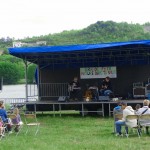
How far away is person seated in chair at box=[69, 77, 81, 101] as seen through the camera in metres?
17.4

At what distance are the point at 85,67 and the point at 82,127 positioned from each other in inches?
230

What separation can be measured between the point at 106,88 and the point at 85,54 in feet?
6.02

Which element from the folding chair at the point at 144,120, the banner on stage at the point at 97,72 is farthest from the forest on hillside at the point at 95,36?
the folding chair at the point at 144,120

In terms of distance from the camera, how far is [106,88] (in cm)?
1672

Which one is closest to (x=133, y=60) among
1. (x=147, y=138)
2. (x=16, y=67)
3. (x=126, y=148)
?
(x=147, y=138)

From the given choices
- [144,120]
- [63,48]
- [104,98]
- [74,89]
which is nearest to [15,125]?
[144,120]

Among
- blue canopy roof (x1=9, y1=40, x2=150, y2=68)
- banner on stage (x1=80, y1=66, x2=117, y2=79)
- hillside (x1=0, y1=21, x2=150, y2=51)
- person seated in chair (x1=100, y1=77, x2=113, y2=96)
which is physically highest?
hillside (x1=0, y1=21, x2=150, y2=51)

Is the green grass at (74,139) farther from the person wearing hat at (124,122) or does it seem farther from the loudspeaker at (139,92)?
the loudspeaker at (139,92)

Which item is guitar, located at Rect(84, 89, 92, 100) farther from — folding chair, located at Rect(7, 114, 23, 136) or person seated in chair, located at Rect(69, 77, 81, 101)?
folding chair, located at Rect(7, 114, 23, 136)

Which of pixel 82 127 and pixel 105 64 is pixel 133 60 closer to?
pixel 105 64

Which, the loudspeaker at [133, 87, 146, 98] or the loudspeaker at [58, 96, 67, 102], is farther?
the loudspeaker at [133, 87, 146, 98]

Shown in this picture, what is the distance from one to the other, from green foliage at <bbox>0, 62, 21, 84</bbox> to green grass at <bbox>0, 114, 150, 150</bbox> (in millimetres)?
24664

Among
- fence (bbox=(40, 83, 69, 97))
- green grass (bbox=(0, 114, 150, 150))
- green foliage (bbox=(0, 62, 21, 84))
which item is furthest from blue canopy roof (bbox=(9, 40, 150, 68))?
green foliage (bbox=(0, 62, 21, 84))

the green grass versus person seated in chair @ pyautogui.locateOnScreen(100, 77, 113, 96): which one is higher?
person seated in chair @ pyautogui.locateOnScreen(100, 77, 113, 96)
